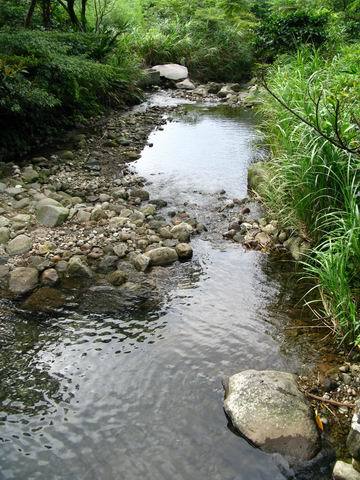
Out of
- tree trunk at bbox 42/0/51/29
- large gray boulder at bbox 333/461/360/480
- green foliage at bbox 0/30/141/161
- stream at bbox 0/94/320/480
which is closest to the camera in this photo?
large gray boulder at bbox 333/461/360/480

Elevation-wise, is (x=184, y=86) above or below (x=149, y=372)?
above

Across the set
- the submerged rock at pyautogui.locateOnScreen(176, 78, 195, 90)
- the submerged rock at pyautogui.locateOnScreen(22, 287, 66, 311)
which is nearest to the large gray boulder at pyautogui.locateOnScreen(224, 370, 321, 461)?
the submerged rock at pyautogui.locateOnScreen(22, 287, 66, 311)

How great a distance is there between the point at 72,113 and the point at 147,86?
4.90m

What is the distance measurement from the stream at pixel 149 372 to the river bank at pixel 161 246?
18 mm

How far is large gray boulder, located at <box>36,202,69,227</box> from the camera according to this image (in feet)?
17.6

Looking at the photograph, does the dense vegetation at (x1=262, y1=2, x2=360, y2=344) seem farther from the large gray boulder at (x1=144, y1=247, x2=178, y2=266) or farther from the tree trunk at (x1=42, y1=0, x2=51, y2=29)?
the tree trunk at (x1=42, y1=0, x2=51, y2=29)

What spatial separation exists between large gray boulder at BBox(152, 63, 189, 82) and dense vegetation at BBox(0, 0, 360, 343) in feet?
1.94

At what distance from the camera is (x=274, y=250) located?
5113mm

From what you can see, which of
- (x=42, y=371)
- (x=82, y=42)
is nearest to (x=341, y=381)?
(x=42, y=371)

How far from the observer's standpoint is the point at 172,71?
541 inches

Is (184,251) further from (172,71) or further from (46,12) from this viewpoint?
(172,71)

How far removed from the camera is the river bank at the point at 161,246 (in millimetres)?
3631

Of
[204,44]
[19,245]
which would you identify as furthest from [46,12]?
[19,245]

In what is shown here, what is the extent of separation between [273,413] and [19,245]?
3.14m
